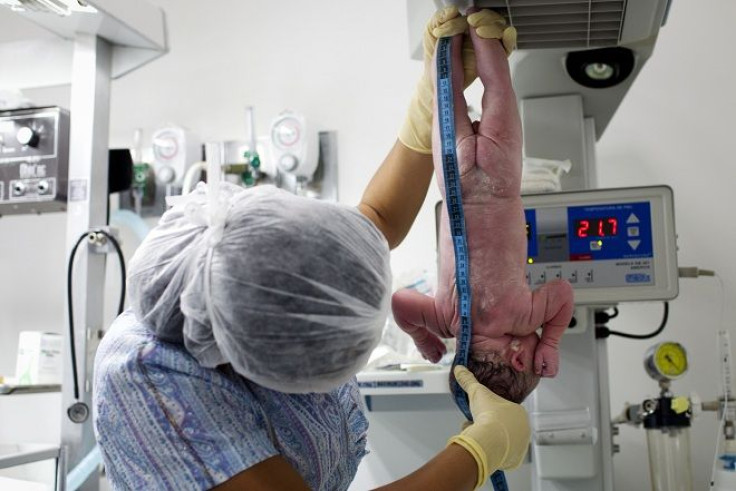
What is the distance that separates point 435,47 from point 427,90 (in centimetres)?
12

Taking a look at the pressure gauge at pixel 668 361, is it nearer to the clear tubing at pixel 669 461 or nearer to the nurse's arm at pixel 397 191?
the clear tubing at pixel 669 461

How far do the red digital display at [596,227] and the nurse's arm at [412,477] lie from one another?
68 cm

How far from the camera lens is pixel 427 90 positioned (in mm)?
1302

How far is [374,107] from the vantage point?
263cm

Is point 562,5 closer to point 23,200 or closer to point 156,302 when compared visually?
point 156,302

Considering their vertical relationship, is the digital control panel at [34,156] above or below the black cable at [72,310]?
above

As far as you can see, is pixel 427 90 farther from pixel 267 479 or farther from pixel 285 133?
pixel 285 133

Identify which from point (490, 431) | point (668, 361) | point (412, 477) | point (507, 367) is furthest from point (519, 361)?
point (668, 361)

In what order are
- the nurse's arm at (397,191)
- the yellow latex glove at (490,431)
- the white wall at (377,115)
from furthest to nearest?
the white wall at (377,115) < the nurse's arm at (397,191) < the yellow latex glove at (490,431)

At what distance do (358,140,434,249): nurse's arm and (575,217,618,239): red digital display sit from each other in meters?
0.38

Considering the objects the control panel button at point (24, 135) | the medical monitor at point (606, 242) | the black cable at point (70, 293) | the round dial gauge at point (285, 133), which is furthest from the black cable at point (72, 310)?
the medical monitor at point (606, 242)

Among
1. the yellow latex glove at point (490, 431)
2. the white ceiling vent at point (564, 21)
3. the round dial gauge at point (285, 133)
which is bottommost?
the yellow latex glove at point (490, 431)

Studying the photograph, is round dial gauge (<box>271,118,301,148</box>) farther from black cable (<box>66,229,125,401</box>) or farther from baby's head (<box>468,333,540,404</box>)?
baby's head (<box>468,333,540,404</box>)

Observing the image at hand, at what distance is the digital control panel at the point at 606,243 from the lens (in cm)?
151
